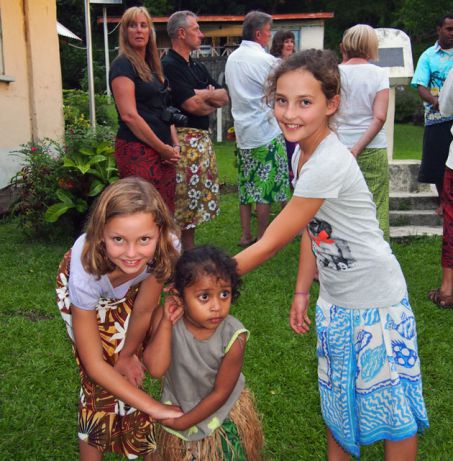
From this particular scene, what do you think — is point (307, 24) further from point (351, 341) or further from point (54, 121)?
point (351, 341)

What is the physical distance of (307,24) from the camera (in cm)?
2033

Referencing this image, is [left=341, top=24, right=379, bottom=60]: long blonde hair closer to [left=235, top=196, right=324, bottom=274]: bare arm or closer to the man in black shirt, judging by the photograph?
the man in black shirt

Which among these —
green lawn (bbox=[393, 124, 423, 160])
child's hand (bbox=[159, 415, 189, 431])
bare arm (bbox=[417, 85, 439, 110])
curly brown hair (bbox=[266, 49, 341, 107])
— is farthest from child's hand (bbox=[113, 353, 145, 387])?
green lawn (bbox=[393, 124, 423, 160])

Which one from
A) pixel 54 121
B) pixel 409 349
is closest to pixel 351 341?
pixel 409 349

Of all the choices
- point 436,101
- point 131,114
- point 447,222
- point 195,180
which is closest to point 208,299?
point 131,114

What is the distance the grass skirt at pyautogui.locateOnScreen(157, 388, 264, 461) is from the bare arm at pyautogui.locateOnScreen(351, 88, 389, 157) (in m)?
2.49

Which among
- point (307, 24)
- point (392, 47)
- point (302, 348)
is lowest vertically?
point (302, 348)

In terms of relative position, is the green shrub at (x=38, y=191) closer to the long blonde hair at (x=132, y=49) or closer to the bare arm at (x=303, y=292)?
the long blonde hair at (x=132, y=49)

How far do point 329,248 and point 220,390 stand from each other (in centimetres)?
61

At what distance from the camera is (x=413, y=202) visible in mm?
6734

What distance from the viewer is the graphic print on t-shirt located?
84.1 inches

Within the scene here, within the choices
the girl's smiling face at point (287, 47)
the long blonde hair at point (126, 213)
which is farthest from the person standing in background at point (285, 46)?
the long blonde hair at point (126, 213)

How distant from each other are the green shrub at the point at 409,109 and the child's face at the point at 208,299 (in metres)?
20.8

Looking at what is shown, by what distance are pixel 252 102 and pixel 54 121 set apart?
389 centimetres
